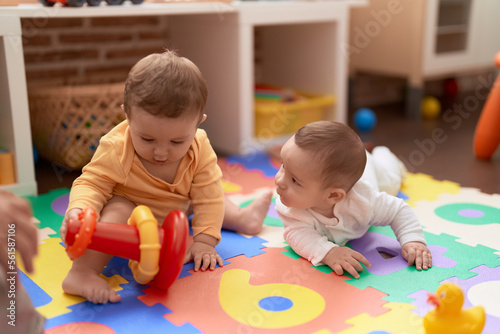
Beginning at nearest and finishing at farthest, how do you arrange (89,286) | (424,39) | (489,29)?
(89,286), (424,39), (489,29)

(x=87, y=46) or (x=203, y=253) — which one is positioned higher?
(x=87, y=46)

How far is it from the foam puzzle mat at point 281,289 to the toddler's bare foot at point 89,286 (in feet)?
0.04

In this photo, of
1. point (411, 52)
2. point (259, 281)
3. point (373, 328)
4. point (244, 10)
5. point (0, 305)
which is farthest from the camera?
point (411, 52)

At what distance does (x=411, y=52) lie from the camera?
87.6 inches

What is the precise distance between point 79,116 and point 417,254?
3.24 feet

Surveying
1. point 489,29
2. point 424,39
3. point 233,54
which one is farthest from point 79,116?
point 489,29

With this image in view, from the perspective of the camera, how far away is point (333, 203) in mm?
1009

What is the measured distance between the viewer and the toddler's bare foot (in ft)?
2.83

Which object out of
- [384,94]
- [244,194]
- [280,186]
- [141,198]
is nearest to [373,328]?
[280,186]

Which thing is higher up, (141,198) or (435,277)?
(141,198)

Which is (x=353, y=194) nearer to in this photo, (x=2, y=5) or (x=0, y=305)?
(x=0, y=305)

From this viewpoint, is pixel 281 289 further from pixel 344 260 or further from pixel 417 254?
pixel 417 254

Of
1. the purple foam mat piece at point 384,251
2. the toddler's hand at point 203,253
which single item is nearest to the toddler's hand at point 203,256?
the toddler's hand at point 203,253

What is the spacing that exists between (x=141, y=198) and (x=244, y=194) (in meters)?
0.42
